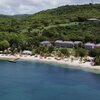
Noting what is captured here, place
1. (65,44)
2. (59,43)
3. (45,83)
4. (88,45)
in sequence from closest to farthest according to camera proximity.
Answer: (45,83)
(88,45)
(65,44)
(59,43)

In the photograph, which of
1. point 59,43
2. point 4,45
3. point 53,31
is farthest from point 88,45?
point 4,45

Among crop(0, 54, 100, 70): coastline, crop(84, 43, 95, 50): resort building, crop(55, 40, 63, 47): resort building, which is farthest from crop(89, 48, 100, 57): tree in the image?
crop(55, 40, 63, 47): resort building

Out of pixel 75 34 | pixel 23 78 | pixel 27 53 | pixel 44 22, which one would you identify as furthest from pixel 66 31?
pixel 23 78

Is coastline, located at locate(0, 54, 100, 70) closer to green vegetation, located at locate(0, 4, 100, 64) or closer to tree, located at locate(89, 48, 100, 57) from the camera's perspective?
green vegetation, located at locate(0, 4, 100, 64)

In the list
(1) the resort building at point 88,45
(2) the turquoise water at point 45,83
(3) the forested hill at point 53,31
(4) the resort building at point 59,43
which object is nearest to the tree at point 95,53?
(1) the resort building at point 88,45

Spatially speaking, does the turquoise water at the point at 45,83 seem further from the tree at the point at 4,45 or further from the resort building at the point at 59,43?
the resort building at the point at 59,43

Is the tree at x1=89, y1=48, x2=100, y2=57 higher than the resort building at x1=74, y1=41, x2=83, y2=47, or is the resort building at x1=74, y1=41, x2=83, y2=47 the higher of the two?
the resort building at x1=74, y1=41, x2=83, y2=47

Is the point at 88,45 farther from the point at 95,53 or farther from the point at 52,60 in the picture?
the point at 52,60

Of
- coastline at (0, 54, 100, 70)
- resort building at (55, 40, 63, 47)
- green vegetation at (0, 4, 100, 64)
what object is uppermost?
green vegetation at (0, 4, 100, 64)

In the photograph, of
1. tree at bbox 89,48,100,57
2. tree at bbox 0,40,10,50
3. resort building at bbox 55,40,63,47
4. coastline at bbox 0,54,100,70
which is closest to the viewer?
coastline at bbox 0,54,100,70
